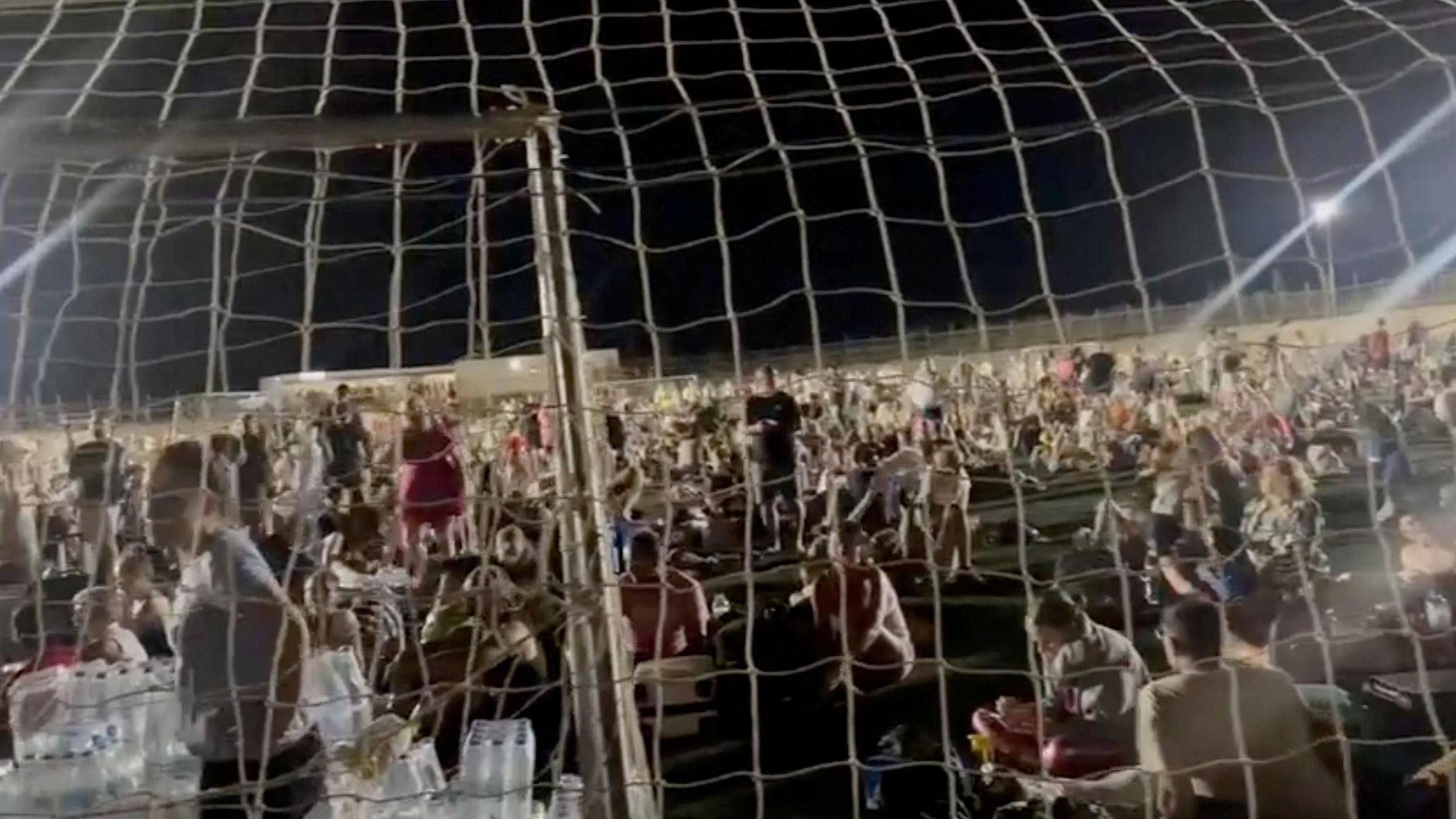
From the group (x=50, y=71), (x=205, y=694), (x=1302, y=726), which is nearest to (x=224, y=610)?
(x=205, y=694)

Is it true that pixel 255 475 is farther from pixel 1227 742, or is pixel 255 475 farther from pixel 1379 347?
pixel 1379 347

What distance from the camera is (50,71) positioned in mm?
1364

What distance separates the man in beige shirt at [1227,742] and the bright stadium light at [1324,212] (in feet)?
1.19

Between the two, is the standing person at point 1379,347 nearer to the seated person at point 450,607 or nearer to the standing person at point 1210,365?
the standing person at point 1210,365

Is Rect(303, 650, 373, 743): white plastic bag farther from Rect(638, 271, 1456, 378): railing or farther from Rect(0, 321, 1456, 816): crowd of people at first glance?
Rect(638, 271, 1456, 378): railing

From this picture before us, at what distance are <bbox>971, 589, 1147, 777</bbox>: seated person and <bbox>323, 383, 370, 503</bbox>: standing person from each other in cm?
65

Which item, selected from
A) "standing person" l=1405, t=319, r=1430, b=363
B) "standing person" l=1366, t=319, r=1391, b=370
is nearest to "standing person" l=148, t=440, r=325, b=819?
"standing person" l=1366, t=319, r=1391, b=370

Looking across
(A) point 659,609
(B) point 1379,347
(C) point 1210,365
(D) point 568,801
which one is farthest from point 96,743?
(B) point 1379,347

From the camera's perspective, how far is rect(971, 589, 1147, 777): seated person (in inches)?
52.6

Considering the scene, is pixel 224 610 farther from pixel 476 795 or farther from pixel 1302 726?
pixel 1302 726

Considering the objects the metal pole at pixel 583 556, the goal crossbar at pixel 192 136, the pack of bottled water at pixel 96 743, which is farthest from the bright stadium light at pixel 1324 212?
the pack of bottled water at pixel 96 743

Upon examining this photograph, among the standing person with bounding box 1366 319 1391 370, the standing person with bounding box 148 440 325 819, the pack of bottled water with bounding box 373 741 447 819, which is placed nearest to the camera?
the pack of bottled water with bounding box 373 741 447 819

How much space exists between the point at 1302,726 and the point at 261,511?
35.0 inches

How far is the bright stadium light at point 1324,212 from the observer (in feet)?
4.09
